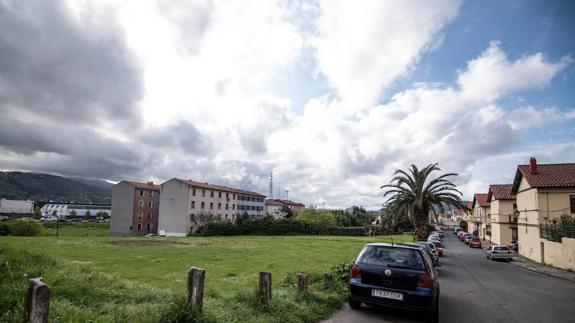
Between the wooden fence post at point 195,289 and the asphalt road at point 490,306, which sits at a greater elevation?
the wooden fence post at point 195,289

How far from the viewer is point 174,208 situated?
65250 mm

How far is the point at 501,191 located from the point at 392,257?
45730 mm

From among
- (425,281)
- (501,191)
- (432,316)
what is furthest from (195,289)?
(501,191)

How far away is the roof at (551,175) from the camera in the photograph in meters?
25.2

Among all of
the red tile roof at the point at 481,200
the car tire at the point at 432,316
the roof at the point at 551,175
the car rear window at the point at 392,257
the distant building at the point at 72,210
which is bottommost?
the distant building at the point at 72,210

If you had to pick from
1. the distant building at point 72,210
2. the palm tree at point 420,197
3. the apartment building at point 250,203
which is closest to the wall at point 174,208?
the apartment building at point 250,203

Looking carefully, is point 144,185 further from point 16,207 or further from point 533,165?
point 16,207

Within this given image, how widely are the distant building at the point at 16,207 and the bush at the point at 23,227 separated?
102 metres

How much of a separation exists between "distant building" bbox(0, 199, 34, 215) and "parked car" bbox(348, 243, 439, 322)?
15437cm

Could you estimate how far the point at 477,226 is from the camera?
208 feet

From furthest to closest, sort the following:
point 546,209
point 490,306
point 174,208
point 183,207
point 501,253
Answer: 1. point 174,208
2. point 183,207
3. point 501,253
4. point 546,209
5. point 490,306

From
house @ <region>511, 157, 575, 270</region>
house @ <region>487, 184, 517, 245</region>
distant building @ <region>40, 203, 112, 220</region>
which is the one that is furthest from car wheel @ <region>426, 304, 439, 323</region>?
distant building @ <region>40, 203, 112, 220</region>

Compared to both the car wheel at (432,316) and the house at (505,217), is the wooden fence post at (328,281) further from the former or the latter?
the house at (505,217)

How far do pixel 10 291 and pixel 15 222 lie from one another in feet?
167
